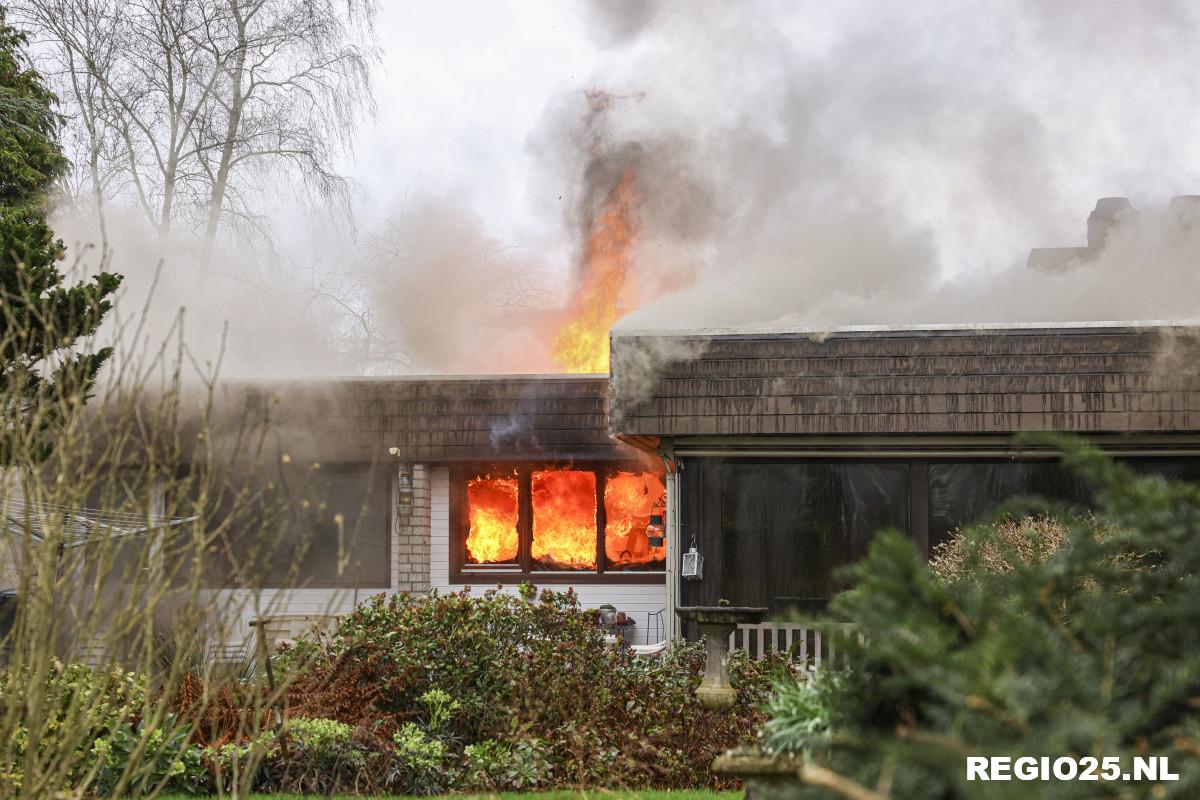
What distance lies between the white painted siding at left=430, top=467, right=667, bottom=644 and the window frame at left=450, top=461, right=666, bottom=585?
0.07m

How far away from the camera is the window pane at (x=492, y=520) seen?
15.5 meters

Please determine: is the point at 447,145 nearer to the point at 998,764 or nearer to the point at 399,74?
the point at 399,74

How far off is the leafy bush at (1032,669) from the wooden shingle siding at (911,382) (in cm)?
832

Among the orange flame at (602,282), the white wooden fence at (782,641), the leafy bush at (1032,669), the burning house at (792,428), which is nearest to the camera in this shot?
the leafy bush at (1032,669)

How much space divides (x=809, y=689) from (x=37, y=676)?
2633 mm

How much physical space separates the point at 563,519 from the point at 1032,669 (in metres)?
13.1

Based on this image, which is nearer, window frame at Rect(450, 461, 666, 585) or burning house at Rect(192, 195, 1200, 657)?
burning house at Rect(192, 195, 1200, 657)

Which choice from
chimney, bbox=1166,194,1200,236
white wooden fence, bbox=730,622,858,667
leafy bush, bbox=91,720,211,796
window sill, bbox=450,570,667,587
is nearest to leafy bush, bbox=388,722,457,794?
leafy bush, bbox=91,720,211,796

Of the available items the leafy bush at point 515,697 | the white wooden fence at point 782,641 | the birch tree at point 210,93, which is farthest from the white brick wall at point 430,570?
the birch tree at point 210,93

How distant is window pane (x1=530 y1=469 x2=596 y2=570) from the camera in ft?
50.7

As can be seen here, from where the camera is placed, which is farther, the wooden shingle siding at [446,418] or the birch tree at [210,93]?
the birch tree at [210,93]

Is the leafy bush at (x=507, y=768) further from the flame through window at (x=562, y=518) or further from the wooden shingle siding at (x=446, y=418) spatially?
the flame through window at (x=562, y=518)

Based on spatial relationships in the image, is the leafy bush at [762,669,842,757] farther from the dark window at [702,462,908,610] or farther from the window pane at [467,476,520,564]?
the window pane at [467,476,520,564]

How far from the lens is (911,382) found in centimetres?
1163
